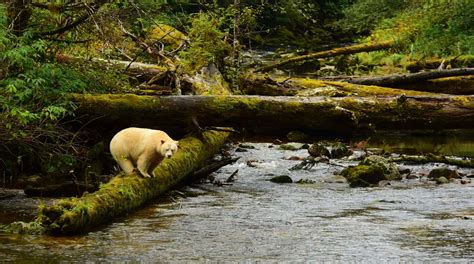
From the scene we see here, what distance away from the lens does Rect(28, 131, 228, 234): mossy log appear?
26.1 feet

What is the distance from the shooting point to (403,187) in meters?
11.8

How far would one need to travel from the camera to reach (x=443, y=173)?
41.0ft

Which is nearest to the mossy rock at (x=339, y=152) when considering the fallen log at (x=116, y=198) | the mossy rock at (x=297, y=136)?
the mossy rock at (x=297, y=136)

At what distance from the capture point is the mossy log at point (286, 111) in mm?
12188

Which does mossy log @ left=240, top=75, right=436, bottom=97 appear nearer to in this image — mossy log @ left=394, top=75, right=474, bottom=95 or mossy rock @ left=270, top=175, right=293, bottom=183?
mossy log @ left=394, top=75, right=474, bottom=95

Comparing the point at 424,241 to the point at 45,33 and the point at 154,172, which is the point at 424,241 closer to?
the point at 154,172

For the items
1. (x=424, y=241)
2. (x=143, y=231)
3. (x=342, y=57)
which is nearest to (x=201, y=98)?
(x=143, y=231)

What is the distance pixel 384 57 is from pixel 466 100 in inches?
556

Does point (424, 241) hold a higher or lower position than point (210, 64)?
lower

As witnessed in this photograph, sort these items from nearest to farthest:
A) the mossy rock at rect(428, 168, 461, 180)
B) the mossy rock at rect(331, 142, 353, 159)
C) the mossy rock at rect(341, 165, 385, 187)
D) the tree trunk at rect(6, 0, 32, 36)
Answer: the tree trunk at rect(6, 0, 32, 36), the mossy rock at rect(341, 165, 385, 187), the mossy rock at rect(428, 168, 461, 180), the mossy rock at rect(331, 142, 353, 159)

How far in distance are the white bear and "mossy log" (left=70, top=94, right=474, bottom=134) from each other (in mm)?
1776

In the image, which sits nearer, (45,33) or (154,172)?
(154,172)

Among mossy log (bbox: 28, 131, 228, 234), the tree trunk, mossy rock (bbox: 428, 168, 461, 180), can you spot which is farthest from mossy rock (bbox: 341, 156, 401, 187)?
the tree trunk

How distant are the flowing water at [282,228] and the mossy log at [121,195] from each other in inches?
5.1
